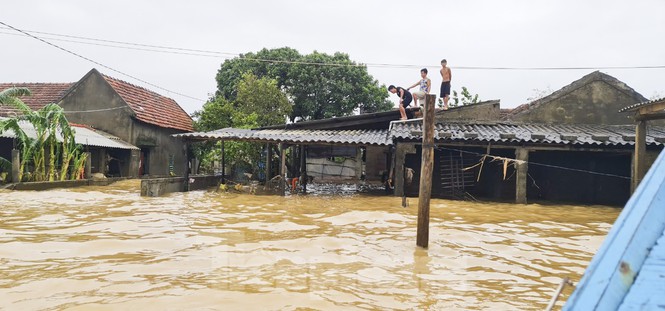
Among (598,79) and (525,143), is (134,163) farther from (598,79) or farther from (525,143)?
(598,79)

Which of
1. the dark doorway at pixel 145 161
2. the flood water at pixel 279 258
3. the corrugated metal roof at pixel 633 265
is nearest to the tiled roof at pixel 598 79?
the flood water at pixel 279 258

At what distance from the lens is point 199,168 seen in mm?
25812

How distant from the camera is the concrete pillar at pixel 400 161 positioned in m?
12.9

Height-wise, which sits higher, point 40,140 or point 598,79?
point 598,79

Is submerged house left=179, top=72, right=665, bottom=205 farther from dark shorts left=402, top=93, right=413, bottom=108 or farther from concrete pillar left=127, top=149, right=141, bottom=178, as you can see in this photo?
concrete pillar left=127, top=149, right=141, bottom=178

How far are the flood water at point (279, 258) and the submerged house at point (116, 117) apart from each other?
10.9 m

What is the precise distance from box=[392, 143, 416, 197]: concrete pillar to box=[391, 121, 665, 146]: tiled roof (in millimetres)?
382

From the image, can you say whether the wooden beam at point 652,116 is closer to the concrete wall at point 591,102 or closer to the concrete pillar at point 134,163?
the concrete wall at point 591,102

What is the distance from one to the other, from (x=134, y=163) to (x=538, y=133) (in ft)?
60.5

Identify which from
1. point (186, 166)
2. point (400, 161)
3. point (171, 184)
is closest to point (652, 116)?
point (400, 161)

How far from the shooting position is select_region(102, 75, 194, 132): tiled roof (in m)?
21.8

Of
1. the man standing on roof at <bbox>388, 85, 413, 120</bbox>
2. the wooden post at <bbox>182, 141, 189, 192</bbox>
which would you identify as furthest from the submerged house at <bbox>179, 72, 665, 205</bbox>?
the man standing on roof at <bbox>388, 85, 413, 120</bbox>

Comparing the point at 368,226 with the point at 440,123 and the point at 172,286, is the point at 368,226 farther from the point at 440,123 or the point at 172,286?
the point at 440,123

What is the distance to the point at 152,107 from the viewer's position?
78.7 ft
